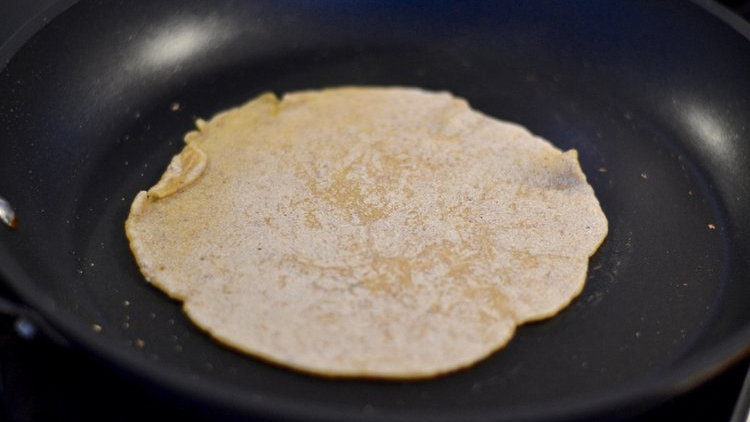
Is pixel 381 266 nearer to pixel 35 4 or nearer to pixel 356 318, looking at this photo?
pixel 356 318

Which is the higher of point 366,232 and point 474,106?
point 474,106

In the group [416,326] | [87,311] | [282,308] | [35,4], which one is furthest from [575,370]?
[35,4]

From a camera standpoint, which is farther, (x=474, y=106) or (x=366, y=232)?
(x=474, y=106)
